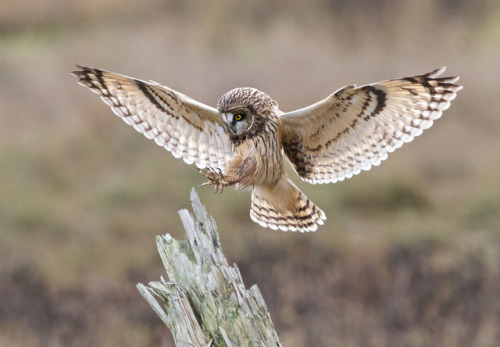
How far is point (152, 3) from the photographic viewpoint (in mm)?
15781

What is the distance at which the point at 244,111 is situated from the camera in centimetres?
441

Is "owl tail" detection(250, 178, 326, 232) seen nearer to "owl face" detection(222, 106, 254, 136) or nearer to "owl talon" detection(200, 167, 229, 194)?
"owl face" detection(222, 106, 254, 136)

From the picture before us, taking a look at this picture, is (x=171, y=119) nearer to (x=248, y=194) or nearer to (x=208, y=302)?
(x=208, y=302)

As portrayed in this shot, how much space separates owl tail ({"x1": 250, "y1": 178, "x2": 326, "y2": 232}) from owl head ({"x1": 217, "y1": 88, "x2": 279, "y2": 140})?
0.50 meters

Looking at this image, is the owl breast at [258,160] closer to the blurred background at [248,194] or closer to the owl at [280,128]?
the owl at [280,128]

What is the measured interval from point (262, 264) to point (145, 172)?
2.58m

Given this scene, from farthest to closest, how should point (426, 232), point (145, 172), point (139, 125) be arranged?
point (145, 172), point (426, 232), point (139, 125)

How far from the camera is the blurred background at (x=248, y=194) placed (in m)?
9.22

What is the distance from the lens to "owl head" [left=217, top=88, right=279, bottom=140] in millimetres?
4359

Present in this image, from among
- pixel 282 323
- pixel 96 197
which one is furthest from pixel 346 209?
pixel 96 197

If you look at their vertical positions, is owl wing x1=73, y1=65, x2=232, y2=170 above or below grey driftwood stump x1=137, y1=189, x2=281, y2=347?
above

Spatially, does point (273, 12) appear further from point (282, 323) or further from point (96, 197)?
point (282, 323)

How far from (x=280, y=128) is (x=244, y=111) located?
0.38 metres

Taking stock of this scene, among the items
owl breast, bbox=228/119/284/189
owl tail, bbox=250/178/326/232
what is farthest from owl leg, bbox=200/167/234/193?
owl tail, bbox=250/178/326/232
